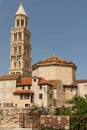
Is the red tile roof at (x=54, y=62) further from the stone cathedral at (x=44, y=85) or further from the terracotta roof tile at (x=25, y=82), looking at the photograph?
the terracotta roof tile at (x=25, y=82)

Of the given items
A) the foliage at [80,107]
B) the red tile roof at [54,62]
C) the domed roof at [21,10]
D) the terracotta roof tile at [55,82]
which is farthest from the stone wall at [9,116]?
the domed roof at [21,10]

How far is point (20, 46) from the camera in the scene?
4601 inches

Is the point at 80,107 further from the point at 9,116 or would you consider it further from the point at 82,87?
the point at 82,87

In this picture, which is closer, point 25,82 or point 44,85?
point 44,85

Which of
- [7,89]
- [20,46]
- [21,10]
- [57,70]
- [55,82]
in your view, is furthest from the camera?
[21,10]

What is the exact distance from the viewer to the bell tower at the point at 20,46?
114938 mm

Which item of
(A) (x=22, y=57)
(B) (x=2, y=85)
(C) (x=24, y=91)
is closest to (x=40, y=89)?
(C) (x=24, y=91)

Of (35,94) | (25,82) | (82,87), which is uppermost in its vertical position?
(25,82)

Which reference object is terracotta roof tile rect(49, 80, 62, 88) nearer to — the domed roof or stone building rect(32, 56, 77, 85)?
stone building rect(32, 56, 77, 85)

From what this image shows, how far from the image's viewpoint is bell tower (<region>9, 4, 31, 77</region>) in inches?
4525

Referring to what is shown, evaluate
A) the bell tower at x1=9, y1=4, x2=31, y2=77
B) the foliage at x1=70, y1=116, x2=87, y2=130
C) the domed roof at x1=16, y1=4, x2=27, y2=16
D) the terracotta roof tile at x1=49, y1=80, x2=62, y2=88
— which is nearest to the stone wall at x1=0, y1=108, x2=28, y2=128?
the terracotta roof tile at x1=49, y1=80, x2=62, y2=88

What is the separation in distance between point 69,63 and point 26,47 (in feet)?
142

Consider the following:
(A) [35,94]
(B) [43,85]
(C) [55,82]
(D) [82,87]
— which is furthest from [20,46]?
(A) [35,94]

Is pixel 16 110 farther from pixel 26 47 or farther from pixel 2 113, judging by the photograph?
pixel 26 47
